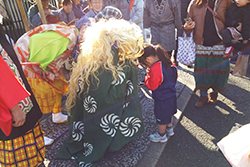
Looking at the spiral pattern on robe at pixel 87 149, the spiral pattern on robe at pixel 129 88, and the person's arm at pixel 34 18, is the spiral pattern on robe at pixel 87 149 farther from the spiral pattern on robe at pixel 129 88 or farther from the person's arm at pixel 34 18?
the person's arm at pixel 34 18

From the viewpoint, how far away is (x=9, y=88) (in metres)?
1.40

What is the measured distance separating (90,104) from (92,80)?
0.27 metres

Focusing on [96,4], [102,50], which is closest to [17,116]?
[102,50]

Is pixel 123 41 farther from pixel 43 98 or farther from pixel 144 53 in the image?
pixel 43 98

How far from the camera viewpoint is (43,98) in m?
2.41

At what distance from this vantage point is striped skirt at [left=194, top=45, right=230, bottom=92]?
303 cm

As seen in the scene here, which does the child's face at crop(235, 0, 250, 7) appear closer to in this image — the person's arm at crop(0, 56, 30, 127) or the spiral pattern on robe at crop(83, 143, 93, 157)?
the spiral pattern on robe at crop(83, 143, 93, 157)

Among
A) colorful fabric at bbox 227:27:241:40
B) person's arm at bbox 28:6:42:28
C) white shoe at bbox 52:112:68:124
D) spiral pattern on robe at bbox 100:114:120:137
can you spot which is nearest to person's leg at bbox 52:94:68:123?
white shoe at bbox 52:112:68:124

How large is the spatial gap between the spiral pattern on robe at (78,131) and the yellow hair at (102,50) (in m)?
0.37

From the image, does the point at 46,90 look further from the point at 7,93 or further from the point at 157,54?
the point at 157,54

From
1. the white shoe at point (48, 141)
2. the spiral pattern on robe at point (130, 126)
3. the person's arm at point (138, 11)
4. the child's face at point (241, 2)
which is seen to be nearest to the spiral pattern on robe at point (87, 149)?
the spiral pattern on robe at point (130, 126)

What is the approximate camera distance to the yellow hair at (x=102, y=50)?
6.08 feet

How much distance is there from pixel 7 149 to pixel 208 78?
3036 mm

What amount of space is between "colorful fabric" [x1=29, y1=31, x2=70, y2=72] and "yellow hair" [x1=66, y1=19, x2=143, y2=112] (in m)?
0.44
